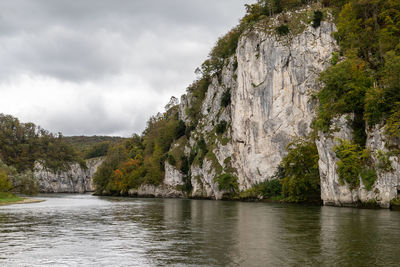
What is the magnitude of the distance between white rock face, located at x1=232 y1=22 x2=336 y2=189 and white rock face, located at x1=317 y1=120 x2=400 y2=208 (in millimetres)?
15379

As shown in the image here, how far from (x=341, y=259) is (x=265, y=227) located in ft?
35.4

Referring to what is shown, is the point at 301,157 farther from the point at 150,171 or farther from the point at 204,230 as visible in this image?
the point at 150,171

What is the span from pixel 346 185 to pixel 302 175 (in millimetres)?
11370

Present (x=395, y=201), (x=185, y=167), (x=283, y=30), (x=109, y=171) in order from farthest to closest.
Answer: (x=109, y=171), (x=185, y=167), (x=283, y=30), (x=395, y=201)

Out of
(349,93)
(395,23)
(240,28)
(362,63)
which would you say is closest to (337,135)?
(349,93)

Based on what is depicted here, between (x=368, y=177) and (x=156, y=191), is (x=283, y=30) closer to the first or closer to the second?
(x=368, y=177)

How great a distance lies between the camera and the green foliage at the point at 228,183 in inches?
3152

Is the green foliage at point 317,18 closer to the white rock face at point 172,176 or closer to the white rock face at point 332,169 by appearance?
the white rock face at point 332,169

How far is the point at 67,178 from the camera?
181 m

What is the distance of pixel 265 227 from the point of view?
2506 cm

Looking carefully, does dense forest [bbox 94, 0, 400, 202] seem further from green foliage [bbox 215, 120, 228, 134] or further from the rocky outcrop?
the rocky outcrop

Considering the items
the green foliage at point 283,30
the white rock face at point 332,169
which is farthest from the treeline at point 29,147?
the white rock face at point 332,169

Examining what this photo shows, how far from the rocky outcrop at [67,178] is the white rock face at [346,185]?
147 m

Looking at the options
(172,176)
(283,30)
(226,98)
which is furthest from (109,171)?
(283,30)
